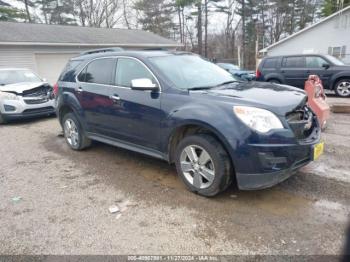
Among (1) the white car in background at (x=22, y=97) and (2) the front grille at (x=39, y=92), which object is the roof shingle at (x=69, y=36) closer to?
(1) the white car in background at (x=22, y=97)

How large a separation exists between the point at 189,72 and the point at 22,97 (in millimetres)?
6203

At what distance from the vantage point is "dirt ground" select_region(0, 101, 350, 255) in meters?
2.73

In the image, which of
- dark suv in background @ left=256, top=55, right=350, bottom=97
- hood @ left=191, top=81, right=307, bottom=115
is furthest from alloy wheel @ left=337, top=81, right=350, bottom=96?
hood @ left=191, top=81, right=307, bottom=115

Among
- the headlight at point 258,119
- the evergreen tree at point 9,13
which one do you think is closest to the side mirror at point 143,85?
the headlight at point 258,119

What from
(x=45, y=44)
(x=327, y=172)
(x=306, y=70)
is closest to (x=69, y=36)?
(x=45, y=44)

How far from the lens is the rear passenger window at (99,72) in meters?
4.63

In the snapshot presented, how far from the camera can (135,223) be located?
10.2 ft

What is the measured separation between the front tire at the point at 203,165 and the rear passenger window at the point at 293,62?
9172mm

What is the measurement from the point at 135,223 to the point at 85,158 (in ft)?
7.98

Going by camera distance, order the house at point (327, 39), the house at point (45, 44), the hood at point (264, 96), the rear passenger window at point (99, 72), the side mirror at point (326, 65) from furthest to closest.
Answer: the house at point (327, 39) → the house at point (45, 44) → the side mirror at point (326, 65) → the rear passenger window at point (99, 72) → the hood at point (264, 96)

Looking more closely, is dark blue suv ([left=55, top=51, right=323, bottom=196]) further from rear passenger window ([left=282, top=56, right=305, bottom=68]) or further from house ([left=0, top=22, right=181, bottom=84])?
house ([left=0, top=22, right=181, bottom=84])

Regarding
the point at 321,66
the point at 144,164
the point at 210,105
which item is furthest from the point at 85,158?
the point at 321,66

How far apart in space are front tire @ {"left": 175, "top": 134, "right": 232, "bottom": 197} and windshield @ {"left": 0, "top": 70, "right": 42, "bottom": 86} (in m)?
7.61

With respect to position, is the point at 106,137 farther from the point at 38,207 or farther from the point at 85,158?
the point at 38,207
